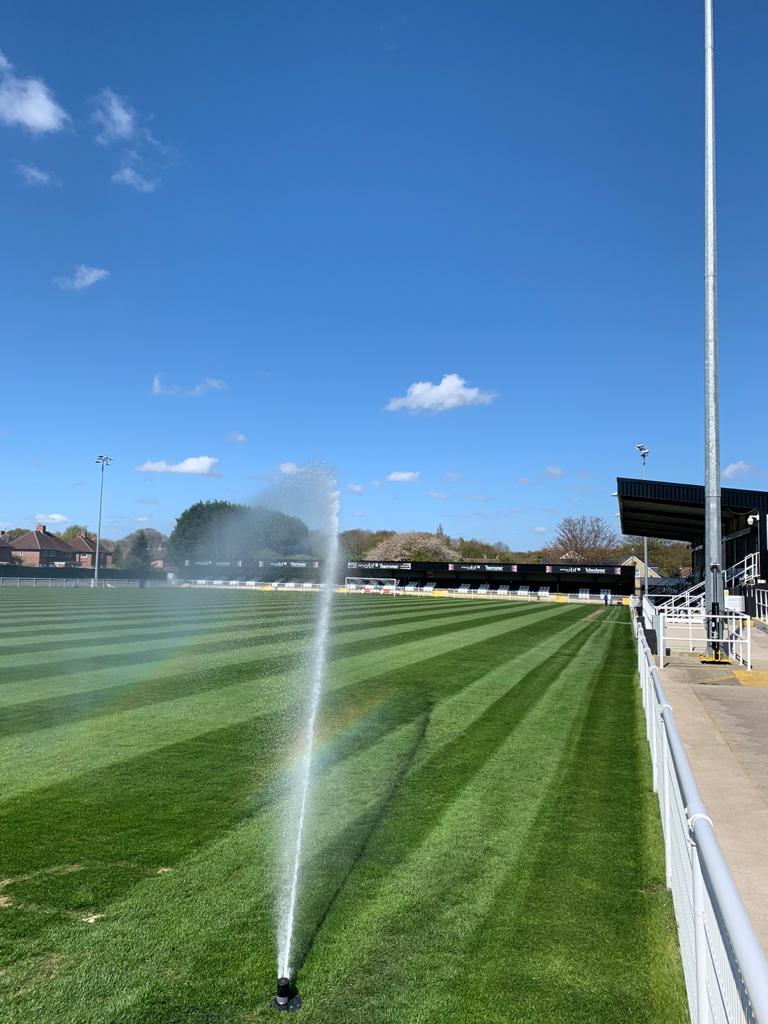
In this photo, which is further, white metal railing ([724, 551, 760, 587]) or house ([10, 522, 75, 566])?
house ([10, 522, 75, 566])

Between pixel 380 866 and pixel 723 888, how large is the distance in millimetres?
3479

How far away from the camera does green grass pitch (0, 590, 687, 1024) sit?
3.56 metres

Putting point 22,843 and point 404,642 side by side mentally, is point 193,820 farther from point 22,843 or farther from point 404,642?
point 404,642

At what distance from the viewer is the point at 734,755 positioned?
765cm

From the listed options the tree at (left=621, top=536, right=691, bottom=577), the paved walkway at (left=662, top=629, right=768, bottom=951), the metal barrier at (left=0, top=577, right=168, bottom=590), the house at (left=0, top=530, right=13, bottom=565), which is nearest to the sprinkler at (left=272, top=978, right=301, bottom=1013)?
the paved walkway at (left=662, top=629, right=768, bottom=951)

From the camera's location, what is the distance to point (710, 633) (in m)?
15.8

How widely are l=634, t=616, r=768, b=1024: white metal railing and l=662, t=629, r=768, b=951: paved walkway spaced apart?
73 cm

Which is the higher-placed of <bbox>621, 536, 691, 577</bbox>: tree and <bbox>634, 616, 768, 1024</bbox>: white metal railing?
<bbox>621, 536, 691, 577</bbox>: tree

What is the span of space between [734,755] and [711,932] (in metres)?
5.81

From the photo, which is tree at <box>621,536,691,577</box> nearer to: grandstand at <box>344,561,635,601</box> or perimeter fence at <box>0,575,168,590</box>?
grandstand at <box>344,561,635,601</box>

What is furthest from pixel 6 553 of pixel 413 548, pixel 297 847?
pixel 297 847

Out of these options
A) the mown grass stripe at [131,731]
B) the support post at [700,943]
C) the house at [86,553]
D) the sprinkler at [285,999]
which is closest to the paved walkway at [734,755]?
the support post at [700,943]

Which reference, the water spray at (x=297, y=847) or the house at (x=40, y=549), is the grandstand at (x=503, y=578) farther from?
the house at (x=40, y=549)

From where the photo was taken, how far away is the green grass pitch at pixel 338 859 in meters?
3.56
